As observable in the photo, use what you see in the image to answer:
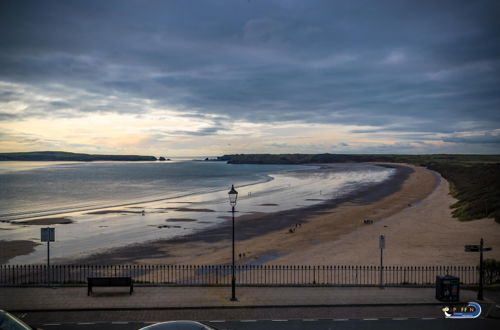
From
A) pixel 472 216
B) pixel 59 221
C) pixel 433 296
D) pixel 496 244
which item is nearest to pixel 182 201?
pixel 59 221

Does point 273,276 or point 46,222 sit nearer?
point 273,276

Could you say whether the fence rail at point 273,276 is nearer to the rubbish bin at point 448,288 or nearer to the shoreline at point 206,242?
the shoreline at point 206,242

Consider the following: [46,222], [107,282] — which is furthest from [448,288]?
[46,222]

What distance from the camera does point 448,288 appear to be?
48.0 ft

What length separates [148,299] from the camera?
48.3ft

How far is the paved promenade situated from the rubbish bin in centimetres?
37

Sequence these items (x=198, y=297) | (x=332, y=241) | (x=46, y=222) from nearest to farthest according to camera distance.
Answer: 1. (x=198, y=297)
2. (x=332, y=241)
3. (x=46, y=222)

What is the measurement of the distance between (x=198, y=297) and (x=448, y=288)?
9562mm

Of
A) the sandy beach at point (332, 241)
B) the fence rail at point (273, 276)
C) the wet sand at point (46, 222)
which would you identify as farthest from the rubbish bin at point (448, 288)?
the wet sand at point (46, 222)

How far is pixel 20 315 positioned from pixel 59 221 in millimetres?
33345

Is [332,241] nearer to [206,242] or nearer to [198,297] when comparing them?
[206,242]

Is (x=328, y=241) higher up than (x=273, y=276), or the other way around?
(x=273, y=276)

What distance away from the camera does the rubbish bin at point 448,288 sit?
14547 mm

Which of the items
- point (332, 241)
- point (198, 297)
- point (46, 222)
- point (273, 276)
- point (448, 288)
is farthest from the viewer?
point (46, 222)
